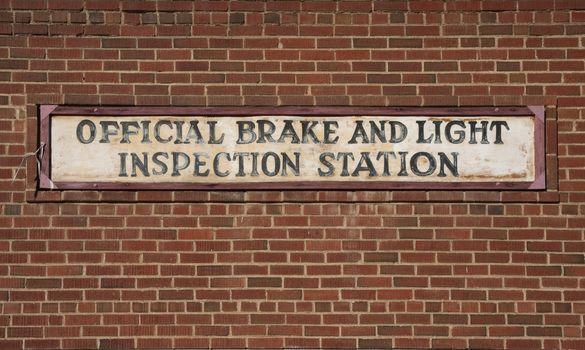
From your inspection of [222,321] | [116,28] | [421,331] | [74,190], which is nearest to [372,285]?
[421,331]

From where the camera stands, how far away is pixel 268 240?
16.1 feet

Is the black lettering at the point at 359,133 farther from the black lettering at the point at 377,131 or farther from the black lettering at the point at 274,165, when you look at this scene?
the black lettering at the point at 274,165

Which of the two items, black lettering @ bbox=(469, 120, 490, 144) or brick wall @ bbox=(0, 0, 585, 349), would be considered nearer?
brick wall @ bbox=(0, 0, 585, 349)

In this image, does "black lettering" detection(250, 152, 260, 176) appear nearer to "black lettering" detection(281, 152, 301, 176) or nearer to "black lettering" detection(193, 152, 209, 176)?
"black lettering" detection(281, 152, 301, 176)

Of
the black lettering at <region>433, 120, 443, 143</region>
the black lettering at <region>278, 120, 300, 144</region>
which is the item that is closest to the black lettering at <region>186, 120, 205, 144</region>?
the black lettering at <region>278, 120, 300, 144</region>

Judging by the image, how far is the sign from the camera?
494cm

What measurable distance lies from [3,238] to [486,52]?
3142mm

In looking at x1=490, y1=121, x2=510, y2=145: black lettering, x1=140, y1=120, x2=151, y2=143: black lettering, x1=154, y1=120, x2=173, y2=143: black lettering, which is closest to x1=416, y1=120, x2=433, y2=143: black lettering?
x1=490, y1=121, x2=510, y2=145: black lettering

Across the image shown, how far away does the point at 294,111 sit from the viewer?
4.97m

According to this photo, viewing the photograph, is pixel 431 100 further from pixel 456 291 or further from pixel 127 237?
pixel 127 237

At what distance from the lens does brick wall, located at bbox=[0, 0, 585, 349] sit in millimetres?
4879

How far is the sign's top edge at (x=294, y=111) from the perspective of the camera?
4.96 meters

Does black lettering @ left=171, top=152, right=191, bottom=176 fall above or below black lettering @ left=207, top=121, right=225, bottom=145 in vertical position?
below

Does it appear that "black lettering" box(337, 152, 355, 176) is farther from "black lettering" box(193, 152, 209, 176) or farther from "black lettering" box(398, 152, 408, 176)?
"black lettering" box(193, 152, 209, 176)
